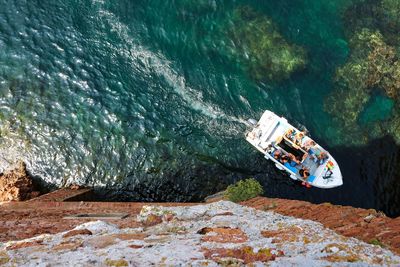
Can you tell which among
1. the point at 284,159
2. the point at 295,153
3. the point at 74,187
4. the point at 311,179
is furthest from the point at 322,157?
the point at 74,187

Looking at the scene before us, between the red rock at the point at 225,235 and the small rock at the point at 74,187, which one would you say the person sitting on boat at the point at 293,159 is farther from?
the red rock at the point at 225,235

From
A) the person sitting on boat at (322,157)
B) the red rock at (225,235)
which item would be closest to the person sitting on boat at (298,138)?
the person sitting on boat at (322,157)

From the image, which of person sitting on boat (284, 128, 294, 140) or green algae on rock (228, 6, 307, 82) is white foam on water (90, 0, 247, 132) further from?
green algae on rock (228, 6, 307, 82)

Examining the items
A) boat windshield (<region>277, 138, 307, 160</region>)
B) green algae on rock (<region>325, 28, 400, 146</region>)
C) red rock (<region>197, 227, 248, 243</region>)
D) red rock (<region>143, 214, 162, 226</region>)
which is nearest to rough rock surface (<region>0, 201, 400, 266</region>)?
red rock (<region>197, 227, 248, 243</region>)

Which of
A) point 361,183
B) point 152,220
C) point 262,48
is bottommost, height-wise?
point 361,183

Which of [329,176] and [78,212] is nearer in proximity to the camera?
[78,212]

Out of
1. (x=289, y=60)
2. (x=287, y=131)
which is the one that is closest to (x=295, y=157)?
(x=287, y=131)

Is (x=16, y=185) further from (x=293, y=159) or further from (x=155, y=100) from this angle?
(x=293, y=159)
